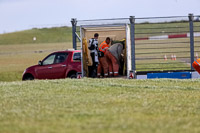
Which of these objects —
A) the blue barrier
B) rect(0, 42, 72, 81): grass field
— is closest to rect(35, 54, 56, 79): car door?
the blue barrier

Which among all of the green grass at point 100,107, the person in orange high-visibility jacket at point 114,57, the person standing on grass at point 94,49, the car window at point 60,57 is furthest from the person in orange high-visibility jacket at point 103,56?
the green grass at point 100,107

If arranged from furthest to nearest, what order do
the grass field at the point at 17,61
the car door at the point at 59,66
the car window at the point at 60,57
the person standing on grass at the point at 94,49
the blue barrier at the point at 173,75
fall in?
the grass field at the point at 17,61 → the car window at the point at 60,57 → the car door at the point at 59,66 → the blue barrier at the point at 173,75 → the person standing on grass at the point at 94,49

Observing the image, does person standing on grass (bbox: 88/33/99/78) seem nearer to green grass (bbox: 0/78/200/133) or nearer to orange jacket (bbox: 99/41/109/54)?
orange jacket (bbox: 99/41/109/54)

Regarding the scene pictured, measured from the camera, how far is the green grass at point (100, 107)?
8961mm

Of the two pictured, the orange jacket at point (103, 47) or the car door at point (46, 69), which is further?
the car door at point (46, 69)

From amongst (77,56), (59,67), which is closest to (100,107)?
(77,56)

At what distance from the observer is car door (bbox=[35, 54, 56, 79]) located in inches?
922

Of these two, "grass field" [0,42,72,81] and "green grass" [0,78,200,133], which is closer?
"green grass" [0,78,200,133]

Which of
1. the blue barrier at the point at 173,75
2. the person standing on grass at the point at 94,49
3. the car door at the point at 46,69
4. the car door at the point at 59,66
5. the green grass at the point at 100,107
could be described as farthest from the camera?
the car door at the point at 46,69

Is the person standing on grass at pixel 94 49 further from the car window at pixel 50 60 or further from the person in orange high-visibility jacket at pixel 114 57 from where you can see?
the car window at pixel 50 60

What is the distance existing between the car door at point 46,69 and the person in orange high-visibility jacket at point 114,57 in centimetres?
344

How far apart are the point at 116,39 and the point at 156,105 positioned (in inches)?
416

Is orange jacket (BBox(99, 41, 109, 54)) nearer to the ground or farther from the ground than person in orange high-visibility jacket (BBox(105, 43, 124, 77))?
farther from the ground

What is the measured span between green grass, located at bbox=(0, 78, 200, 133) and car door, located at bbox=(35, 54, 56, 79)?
6.47 m
